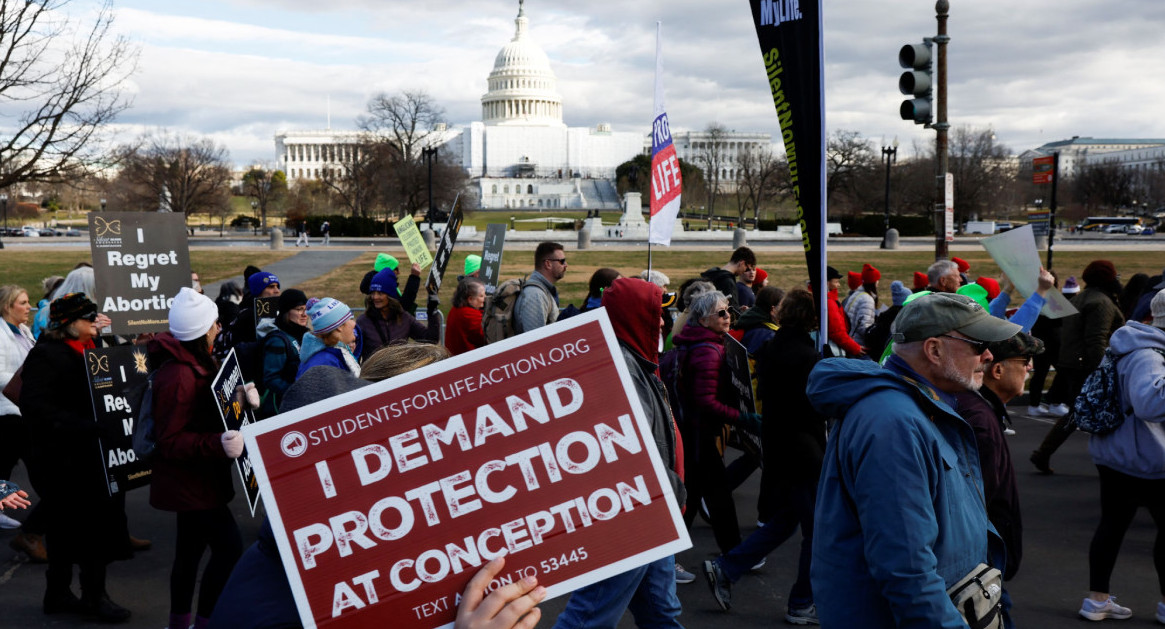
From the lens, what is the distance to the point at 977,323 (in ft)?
8.59

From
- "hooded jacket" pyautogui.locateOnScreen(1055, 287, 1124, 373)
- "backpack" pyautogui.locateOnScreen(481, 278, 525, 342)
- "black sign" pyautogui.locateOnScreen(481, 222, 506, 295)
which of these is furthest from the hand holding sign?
"black sign" pyautogui.locateOnScreen(481, 222, 506, 295)

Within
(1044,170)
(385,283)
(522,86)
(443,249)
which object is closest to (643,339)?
(385,283)

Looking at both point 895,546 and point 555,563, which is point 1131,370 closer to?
point 895,546

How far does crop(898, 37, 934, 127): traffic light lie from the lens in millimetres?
9086

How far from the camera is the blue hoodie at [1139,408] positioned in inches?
179

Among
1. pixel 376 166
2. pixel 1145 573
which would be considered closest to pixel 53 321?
pixel 1145 573

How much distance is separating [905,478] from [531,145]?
140 meters

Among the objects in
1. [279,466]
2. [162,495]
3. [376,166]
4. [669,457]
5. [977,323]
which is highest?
[376,166]

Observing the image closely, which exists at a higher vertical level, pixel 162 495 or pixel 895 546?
pixel 895 546

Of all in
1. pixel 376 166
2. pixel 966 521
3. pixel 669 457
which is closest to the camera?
pixel 966 521

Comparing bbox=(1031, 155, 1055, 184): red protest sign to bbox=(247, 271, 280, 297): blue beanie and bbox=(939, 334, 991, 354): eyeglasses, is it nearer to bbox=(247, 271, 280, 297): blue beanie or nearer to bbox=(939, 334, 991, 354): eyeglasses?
bbox=(247, 271, 280, 297): blue beanie

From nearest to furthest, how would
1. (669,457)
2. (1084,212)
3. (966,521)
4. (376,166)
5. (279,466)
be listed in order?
(279,466), (966,521), (669,457), (376,166), (1084,212)

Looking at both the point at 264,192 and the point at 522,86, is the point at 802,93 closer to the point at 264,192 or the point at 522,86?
the point at 264,192

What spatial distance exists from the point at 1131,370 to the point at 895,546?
3.10m
